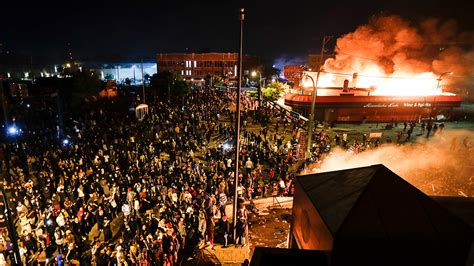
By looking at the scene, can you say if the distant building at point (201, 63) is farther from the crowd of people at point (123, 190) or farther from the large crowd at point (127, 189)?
the crowd of people at point (123, 190)

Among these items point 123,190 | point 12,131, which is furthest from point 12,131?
point 123,190

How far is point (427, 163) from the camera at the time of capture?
1789 centimetres

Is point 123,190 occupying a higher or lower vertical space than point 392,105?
lower

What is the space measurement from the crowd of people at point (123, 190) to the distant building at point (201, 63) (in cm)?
6093

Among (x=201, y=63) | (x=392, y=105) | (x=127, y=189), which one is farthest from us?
(x=201, y=63)

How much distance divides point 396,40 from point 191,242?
2128 inches

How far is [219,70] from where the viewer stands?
79625mm

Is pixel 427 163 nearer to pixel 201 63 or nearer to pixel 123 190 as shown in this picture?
pixel 123 190

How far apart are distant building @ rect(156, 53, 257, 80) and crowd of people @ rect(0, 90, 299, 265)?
200ft

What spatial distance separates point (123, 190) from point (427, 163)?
59.9 ft

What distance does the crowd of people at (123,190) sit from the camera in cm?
821

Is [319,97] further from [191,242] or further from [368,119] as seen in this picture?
[191,242]

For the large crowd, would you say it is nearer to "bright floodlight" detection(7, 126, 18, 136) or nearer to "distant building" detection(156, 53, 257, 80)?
"bright floodlight" detection(7, 126, 18, 136)

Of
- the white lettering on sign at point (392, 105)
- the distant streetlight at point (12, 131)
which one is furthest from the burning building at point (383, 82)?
the distant streetlight at point (12, 131)
